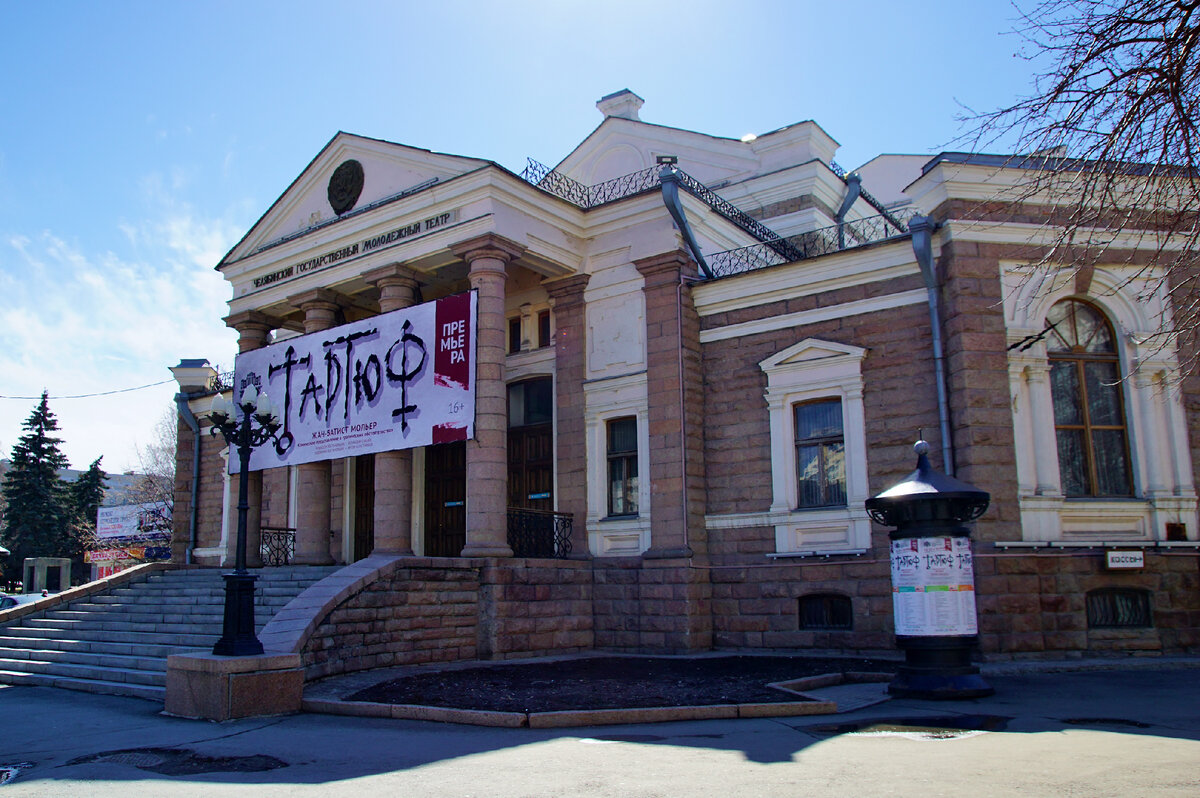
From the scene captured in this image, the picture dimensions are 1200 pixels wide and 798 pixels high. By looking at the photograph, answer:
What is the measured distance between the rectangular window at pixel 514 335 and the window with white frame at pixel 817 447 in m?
5.91

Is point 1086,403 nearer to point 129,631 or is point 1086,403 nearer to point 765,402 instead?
point 765,402

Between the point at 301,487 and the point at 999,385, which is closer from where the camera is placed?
the point at 999,385

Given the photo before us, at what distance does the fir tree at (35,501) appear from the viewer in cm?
5122

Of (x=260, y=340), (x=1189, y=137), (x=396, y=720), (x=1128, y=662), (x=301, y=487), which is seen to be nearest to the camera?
(x=1189, y=137)

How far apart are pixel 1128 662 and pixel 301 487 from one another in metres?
15.4

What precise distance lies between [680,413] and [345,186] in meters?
8.85

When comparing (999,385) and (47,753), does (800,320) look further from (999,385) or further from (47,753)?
(47,753)

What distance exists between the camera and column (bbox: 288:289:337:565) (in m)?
19.7

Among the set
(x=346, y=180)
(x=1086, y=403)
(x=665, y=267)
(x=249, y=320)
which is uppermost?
(x=346, y=180)

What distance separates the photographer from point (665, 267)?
17953 mm

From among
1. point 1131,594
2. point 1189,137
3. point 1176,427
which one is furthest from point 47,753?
point 1176,427

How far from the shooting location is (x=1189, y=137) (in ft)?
22.6

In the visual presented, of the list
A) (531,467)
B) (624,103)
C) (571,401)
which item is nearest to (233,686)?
(571,401)

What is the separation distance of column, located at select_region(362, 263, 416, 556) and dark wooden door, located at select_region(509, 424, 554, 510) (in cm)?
231
